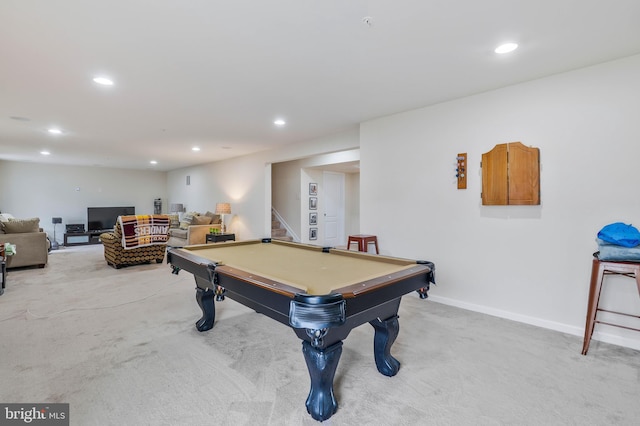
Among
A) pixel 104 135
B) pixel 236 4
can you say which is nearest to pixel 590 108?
pixel 236 4

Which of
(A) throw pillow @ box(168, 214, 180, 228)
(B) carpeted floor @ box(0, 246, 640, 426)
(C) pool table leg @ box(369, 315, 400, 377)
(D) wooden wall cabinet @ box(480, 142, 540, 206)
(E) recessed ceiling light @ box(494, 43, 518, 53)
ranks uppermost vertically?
(E) recessed ceiling light @ box(494, 43, 518, 53)

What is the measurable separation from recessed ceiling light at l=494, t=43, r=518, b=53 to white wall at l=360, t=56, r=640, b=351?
82 cm

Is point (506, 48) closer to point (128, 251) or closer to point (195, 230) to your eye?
point (128, 251)

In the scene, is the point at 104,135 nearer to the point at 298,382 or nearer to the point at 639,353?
the point at 298,382

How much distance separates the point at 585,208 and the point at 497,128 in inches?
44.0

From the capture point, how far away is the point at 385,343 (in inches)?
81.6

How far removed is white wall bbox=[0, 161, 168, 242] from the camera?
28.1 ft

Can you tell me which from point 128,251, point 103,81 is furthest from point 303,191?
point 103,81

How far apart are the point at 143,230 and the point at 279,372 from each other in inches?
177

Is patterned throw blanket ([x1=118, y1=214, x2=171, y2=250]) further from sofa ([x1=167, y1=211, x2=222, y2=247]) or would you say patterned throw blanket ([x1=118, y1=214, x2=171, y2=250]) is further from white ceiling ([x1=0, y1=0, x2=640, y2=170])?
white ceiling ([x1=0, y1=0, x2=640, y2=170])

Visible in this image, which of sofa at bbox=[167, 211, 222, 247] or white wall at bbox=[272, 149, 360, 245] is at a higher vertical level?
white wall at bbox=[272, 149, 360, 245]

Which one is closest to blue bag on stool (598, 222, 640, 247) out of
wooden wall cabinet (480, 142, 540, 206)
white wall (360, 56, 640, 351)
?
white wall (360, 56, 640, 351)

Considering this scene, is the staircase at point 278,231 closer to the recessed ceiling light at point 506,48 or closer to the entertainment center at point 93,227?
the entertainment center at point 93,227

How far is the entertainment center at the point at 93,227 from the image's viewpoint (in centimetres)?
899
